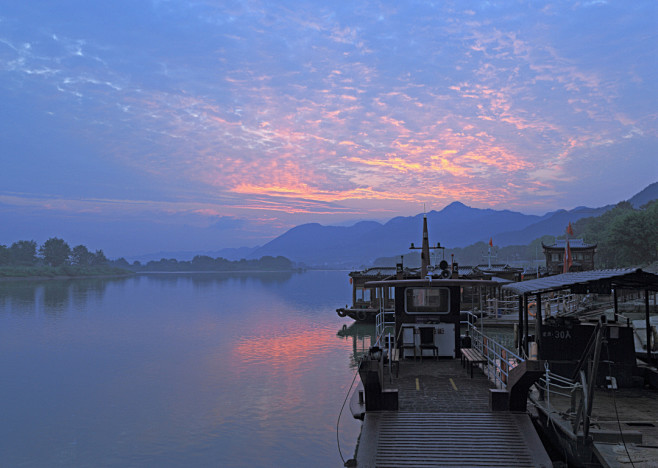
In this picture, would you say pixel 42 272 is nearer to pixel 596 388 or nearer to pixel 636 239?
pixel 636 239

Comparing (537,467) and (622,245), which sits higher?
(622,245)

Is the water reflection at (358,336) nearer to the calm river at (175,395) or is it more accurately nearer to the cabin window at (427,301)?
the calm river at (175,395)

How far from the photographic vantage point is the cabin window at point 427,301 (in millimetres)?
18750

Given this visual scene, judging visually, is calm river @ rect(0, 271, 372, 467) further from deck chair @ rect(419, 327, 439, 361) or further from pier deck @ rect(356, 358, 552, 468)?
pier deck @ rect(356, 358, 552, 468)

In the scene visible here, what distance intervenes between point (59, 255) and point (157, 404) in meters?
205

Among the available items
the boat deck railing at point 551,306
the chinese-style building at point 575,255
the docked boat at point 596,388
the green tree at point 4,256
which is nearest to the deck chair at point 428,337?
the docked boat at point 596,388

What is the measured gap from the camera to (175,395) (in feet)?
78.7

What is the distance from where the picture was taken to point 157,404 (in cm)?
2239

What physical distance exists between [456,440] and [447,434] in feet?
0.94

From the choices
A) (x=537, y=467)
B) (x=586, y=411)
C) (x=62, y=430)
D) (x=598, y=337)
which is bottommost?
(x=62, y=430)

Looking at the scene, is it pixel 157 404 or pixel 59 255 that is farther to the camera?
pixel 59 255

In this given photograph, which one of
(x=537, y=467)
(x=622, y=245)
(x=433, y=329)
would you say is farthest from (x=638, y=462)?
(x=622, y=245)

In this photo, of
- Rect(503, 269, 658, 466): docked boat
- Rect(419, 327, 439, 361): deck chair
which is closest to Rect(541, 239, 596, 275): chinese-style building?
Rect(419, 327, 439, 361): deck chair

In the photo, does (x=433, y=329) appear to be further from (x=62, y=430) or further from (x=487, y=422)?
(x=62, y=430)
